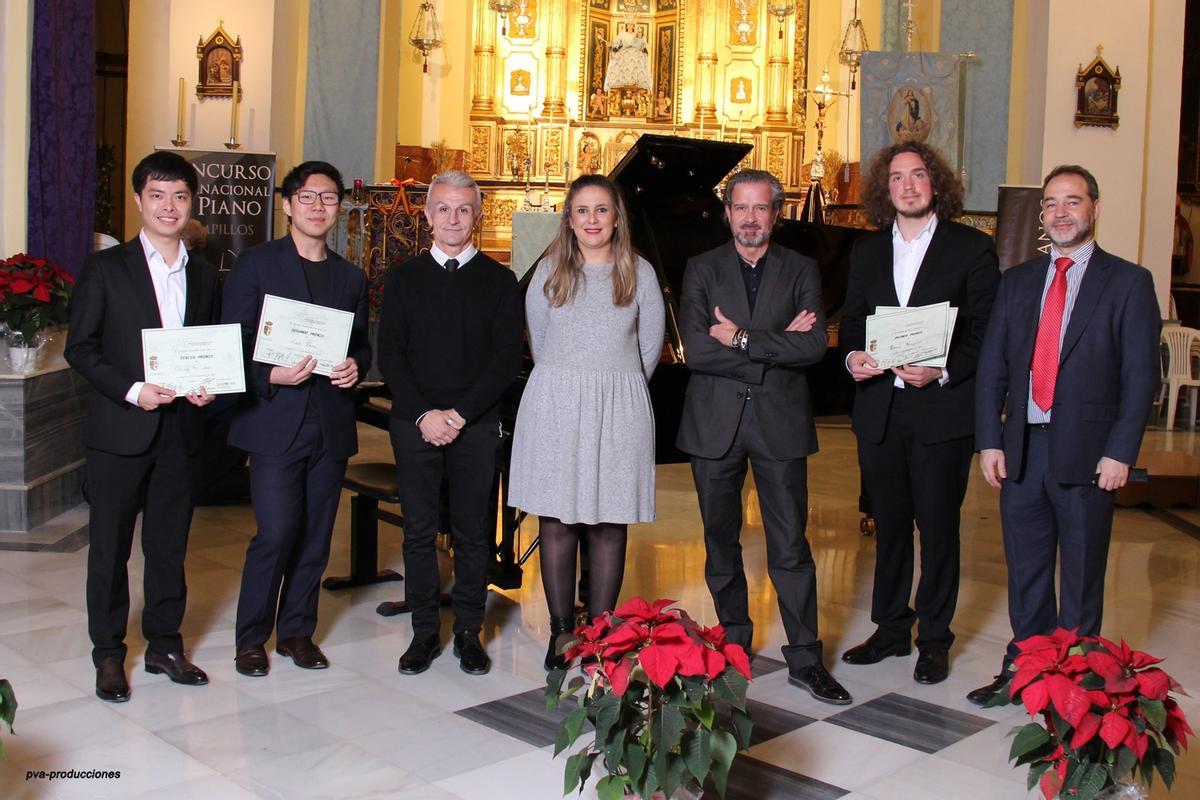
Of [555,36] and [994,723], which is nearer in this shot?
[994,723]

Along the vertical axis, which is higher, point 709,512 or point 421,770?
point 709,512

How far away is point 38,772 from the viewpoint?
3.08 metres

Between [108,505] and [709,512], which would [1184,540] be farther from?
[108,505]

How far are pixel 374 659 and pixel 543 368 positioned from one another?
1168mm

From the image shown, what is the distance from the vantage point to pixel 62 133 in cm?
725

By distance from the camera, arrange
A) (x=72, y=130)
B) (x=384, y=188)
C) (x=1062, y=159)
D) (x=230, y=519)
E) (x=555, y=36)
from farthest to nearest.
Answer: (x=555, y=36) < (x=384, y=188) < (x=1062, y=159) < (x=72, y=130) < (x=230, y=519)

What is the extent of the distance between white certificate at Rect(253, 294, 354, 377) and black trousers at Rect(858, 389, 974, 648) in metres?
1.70

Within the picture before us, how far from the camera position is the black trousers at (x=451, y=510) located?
393cm

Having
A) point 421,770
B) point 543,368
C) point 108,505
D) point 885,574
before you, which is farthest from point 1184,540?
point 108,505

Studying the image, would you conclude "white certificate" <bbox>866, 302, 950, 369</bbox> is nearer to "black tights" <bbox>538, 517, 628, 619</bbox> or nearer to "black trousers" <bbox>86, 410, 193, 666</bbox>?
"black tights" <bbox>538, 517, 628, 619</bbox>

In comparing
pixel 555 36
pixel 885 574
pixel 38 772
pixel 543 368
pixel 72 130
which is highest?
pixel 555 36

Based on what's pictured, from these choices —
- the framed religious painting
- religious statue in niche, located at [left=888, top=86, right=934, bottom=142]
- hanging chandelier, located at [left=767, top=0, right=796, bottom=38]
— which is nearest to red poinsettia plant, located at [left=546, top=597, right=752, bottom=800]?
religious statue in niche, located at [left=888, top=86, right=934, bottom=142]

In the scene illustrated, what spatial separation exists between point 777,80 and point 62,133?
29.6 ft

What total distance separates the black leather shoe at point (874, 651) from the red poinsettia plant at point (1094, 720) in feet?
5.18
